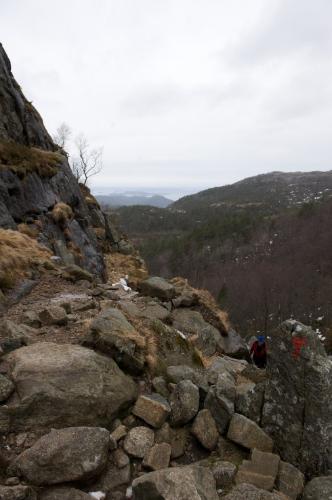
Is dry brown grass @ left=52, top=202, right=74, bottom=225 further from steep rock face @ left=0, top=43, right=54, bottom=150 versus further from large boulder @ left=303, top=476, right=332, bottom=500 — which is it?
large boulder @ left=303, top=476, right=332, bottom=500

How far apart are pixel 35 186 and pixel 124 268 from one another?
7.84 meters

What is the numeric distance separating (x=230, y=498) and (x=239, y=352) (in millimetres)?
10474

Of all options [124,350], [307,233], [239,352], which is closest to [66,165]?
[239,352]

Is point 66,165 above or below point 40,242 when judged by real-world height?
above

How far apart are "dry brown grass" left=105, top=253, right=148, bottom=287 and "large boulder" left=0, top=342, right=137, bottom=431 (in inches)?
493

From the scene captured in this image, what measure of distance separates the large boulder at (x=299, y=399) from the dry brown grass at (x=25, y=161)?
15.7 meters

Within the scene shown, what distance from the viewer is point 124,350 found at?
7699 millimetres

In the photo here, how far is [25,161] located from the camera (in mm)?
19438

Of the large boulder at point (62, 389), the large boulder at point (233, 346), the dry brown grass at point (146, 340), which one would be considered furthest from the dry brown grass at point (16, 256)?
the large boulder at point (233, 346)

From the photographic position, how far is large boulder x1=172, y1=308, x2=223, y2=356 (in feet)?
44.8

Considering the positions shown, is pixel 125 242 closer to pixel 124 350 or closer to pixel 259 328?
pixel 124 350

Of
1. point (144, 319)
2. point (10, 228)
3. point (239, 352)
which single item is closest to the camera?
point (144, 319)

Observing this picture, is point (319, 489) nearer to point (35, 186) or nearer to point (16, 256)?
point (16, 256)

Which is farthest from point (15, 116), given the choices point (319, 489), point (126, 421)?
point (319, 489)
